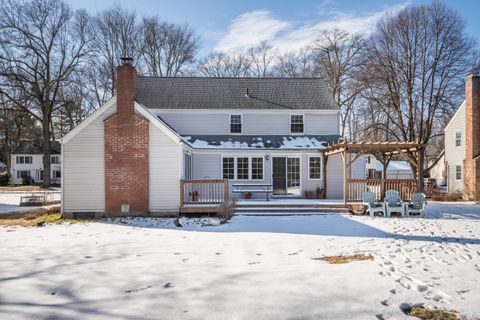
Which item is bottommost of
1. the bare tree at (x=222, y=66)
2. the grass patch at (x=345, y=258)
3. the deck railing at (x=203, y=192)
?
the grass patch at (x=345, y=258)

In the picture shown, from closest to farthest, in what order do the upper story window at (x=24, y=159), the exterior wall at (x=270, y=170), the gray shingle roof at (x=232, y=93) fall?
the exterior wall at (x=270, y=170) < the gray shingle roof at (x=232, y=93) < the upper story window at (x=24, y=159)

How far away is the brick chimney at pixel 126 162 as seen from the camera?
1485cm

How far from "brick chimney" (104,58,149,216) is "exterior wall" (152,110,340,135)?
6045 millimetres

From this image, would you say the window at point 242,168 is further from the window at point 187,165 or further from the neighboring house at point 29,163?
the neighboring house at point 29,163

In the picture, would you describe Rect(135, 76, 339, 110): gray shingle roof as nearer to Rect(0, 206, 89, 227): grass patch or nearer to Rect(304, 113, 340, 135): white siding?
Rect(304, 113, 340, 135): white siding

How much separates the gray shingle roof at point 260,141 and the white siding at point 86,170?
206 inches

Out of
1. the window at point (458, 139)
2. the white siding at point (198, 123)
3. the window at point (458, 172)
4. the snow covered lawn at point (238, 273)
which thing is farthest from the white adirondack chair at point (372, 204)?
the window at point (458, 172)

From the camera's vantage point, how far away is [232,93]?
73.7 feet

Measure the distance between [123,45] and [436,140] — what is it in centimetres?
4753

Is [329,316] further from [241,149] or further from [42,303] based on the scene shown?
[241,149]

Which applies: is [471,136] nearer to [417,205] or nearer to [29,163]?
[417,205]

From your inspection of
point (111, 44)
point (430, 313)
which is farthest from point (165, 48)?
point (430, 313)

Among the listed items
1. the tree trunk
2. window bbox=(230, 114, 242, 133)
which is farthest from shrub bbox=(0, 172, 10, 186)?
window bbox=(230, 114, 242, 133)

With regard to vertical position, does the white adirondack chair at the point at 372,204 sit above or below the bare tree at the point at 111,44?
below
